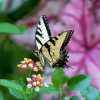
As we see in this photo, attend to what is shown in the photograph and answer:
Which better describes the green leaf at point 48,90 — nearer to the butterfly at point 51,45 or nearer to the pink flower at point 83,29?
the butterfly at point 51,45

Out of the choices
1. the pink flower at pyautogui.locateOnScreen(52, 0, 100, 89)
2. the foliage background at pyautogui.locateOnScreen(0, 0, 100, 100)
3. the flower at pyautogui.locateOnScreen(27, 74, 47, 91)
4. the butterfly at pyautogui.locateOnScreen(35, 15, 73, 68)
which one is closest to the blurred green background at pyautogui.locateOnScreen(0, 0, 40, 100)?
the foliage background at pyautogui.locateOnScreen(0, 0, 100, 100)

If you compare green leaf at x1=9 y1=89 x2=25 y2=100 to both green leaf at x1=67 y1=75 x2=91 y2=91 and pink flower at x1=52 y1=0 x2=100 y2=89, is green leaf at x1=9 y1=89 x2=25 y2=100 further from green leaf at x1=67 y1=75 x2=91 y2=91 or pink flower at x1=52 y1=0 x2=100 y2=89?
pink flower at x1=52 y1=0 x2=100 y2=89

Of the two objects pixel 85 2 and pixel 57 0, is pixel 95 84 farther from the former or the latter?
pixel 57 0

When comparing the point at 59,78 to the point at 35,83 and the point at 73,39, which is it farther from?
the point at 73,39

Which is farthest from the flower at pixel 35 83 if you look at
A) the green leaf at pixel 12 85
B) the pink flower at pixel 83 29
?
the pink flower at pixel 83 29

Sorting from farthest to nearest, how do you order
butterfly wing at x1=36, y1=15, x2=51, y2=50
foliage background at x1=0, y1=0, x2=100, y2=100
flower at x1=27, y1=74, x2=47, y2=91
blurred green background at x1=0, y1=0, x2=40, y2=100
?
blurred green background at x1=0, y1=0, x2=40, y2=100 → foliage background at x1=0, y1=0, x2=100, y2=100 → butterfly wing at x1=36, y1=15, x2=51, y2=50 → flower at x1=27, y1=74, x2=47, y2=91

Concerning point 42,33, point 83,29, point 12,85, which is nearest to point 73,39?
point 83,29
